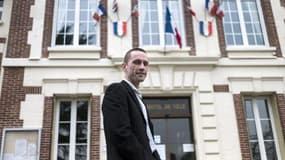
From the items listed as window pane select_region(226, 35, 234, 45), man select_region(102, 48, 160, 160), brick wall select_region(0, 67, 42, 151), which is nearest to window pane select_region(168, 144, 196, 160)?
window pane select_region(226, 35, 234, 45)

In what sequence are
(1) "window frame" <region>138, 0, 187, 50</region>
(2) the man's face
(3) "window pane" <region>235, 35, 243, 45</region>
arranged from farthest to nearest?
(3) "window pane" <region>235, 35, 243, 45</region> → (1) "window frame" <region>138, 0, 187, 50</region> → (2) the man's face

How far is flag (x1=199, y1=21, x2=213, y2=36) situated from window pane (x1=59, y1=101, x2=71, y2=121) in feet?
13.4

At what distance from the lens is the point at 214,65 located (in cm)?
811

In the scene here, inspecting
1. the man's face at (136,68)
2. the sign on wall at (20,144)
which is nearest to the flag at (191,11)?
the sign on wall at (20,144)

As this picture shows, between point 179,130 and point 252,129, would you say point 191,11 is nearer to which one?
point 179,130

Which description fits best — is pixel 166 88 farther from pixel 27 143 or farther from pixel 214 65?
pixel 27 143

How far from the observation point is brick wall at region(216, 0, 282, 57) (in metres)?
8.47

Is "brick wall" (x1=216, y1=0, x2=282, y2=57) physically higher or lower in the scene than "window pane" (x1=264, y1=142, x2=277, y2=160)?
higher

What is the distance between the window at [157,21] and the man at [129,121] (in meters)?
5.99

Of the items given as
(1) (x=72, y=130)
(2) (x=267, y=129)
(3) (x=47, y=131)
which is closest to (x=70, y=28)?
(1) (x=72, y=130)

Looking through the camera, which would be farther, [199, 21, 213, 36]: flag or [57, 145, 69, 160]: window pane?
[199, 21, 213, 36]: flag

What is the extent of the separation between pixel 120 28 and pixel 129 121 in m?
6.53

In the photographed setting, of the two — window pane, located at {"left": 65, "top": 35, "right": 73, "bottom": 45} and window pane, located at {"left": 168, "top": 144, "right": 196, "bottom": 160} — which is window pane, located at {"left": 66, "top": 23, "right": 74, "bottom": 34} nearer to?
window pane, located at {"left": 65, "top": 35, "right": 73, "bottom": 45}

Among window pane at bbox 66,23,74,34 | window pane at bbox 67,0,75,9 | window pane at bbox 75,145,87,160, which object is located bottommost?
window pane at bbox 75,145,87,160
